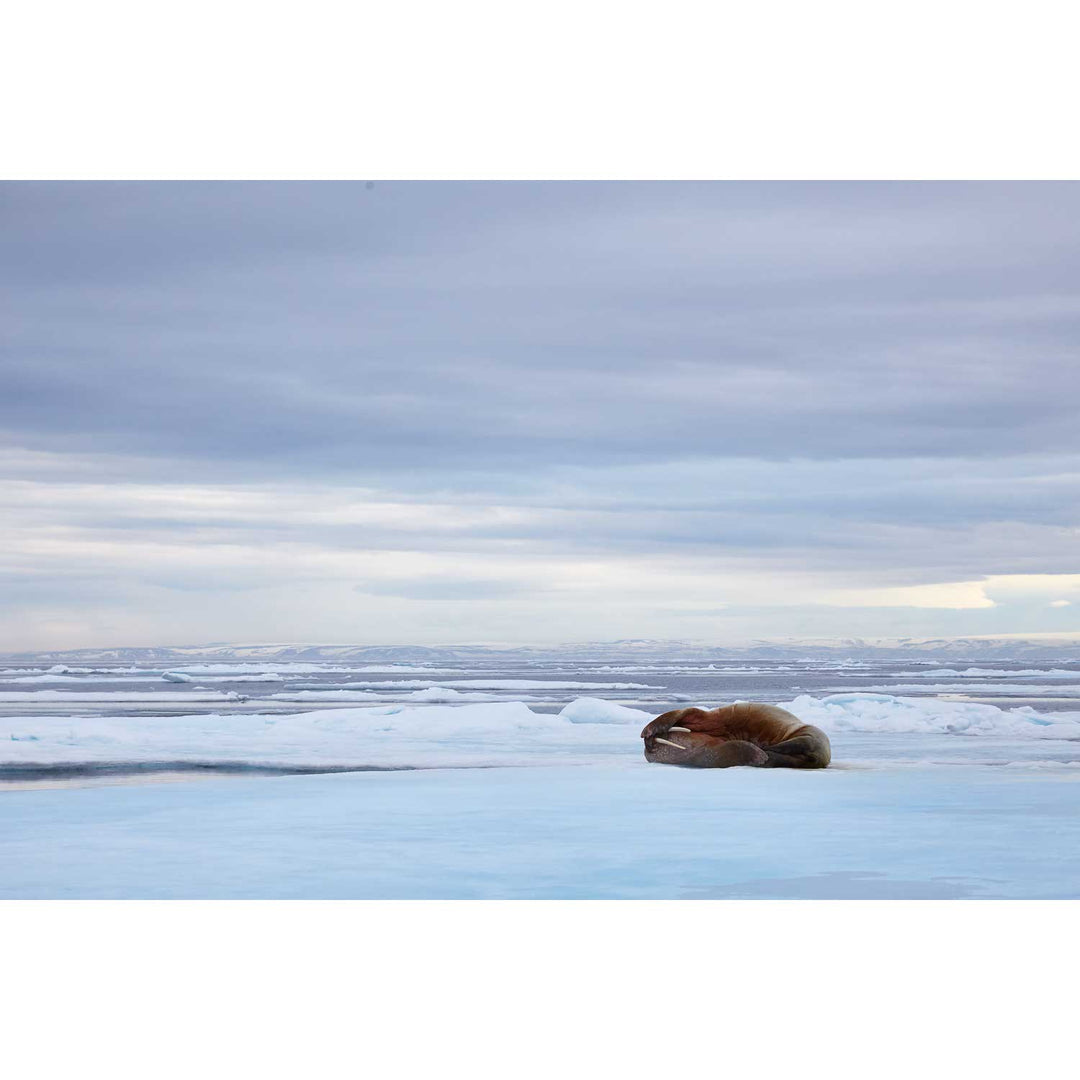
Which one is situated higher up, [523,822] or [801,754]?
[801,754]

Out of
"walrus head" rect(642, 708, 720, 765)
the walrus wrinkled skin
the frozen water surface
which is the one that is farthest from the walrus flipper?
"walrus head" rect(642, 708, 720, 765)

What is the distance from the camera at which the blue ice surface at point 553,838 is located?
3.63 m

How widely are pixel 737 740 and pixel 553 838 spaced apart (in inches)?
109

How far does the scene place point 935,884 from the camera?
11.8ft

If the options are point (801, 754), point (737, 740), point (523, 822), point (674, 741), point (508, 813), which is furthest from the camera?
point (674, 741)

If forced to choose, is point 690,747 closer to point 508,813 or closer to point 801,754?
point 801,754

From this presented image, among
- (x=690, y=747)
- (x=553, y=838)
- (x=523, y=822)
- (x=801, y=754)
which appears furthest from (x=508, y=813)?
(x=801, y=754)

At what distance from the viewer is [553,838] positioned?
14.2 ft

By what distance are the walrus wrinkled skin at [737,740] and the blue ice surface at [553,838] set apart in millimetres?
481

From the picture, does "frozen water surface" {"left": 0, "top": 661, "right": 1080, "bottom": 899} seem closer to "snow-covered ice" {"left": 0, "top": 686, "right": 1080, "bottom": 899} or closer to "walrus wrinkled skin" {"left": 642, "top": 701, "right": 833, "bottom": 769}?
"snow-covered ice" {"left": 0, "top": 686, "right": 1080, "bottom": 899}

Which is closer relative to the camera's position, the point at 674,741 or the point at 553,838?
the point at 553,838

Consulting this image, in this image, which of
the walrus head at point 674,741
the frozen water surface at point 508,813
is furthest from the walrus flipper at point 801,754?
the walrus head at point 674,741
